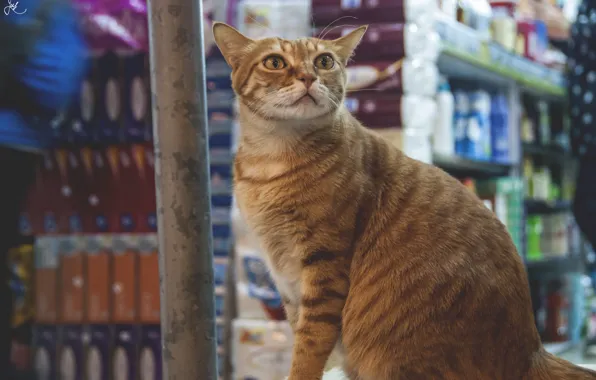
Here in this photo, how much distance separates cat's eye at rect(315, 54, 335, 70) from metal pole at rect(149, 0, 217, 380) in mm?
322

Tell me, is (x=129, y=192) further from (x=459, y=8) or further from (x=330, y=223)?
(x=330, y=223)

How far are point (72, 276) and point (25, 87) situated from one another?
3.32ft

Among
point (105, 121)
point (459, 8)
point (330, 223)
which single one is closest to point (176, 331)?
point (330, 223)

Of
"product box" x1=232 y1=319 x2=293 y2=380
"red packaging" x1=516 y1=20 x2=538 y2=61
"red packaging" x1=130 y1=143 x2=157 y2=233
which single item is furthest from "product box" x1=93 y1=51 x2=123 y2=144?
"red packaging" x1=516 y1=20 x2=538 y2=61

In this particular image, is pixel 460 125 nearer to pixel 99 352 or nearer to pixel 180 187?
pixel 99 352

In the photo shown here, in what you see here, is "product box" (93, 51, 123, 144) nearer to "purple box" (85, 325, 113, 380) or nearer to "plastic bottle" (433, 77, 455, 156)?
"purple box" (85, 325, 113, 380)

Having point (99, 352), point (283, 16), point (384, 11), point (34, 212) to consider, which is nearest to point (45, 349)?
point (99, 352)

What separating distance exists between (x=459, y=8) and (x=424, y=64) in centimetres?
56

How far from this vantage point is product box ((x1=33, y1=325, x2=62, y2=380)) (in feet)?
9.14

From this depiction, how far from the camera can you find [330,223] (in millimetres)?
1113

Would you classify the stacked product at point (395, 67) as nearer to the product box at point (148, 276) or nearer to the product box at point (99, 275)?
the product box at point (148, 276)

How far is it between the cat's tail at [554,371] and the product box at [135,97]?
6.35ft

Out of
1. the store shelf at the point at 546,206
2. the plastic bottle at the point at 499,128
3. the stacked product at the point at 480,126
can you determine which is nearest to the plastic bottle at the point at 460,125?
the stacked product at the point at 480,126

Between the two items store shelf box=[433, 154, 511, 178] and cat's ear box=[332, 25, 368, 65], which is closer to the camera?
cat's ear box=[332, 25, 368, 65]
